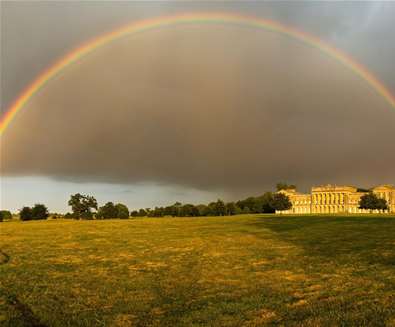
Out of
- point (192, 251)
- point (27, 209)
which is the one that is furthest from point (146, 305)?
point (27, 209)

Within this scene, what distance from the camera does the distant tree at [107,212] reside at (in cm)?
15812

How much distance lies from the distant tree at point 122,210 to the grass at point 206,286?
132704 millimetres

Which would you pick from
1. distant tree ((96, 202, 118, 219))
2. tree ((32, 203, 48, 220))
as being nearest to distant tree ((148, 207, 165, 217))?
distant tree ((96, 202, 118, 219))

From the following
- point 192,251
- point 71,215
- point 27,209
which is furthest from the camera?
point 71,215

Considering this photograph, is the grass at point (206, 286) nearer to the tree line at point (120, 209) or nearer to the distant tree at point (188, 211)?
the tree line at point (120, 209)

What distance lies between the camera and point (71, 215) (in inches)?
6240

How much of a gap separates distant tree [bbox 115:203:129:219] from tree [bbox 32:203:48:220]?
100 feet

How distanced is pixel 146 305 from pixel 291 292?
5.60m

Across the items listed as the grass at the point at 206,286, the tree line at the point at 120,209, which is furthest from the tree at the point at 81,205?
the grass at the point at 206,286

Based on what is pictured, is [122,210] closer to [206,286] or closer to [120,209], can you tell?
[120,209]

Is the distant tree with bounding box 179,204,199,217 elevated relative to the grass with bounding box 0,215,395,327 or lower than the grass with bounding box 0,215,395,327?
elevated

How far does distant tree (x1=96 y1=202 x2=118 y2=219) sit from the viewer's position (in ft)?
519

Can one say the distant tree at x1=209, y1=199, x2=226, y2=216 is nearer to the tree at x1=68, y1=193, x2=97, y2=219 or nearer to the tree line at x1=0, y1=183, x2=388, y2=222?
the tree line at x1=0, y1=183, x2=388, y2=222

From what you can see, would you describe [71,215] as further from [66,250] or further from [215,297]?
[215,297]
